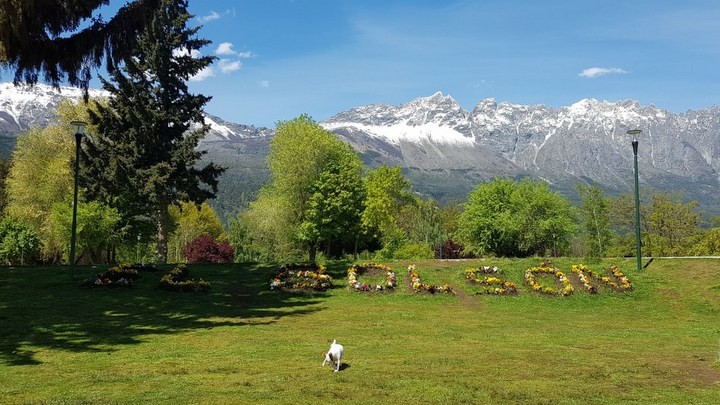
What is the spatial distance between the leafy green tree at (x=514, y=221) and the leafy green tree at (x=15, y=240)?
1639 inches

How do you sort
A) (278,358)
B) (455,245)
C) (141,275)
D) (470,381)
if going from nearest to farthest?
(470,381)
(278,358)
(141,275)
(455,245)

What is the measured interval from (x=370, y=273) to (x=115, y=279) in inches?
540

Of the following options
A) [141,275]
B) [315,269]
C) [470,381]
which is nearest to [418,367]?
[470,381]

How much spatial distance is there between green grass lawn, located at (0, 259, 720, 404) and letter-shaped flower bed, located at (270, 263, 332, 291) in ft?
2.88

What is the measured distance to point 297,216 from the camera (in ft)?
178

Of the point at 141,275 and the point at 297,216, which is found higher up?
the point at 297,216

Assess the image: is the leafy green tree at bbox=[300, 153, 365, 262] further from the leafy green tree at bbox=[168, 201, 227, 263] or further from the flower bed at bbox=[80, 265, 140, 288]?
the leafy green tree at bbox=[168, 201, 227, 263]

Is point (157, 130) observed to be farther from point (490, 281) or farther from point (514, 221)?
point (514, 221)

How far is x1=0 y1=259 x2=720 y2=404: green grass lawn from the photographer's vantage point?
10891mm

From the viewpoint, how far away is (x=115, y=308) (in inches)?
884

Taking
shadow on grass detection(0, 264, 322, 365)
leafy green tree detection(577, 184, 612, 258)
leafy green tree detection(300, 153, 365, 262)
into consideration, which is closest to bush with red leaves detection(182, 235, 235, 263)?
leafy green tree detection(300, 153, 365, 262)

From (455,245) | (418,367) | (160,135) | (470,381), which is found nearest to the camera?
(470,381)

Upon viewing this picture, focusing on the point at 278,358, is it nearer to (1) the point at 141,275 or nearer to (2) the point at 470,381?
(2) the point at 470,381

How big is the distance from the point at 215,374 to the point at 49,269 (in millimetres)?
23924
